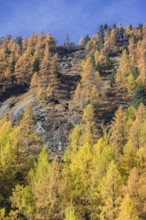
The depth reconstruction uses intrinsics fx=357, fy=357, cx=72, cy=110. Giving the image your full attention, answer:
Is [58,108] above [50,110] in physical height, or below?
above

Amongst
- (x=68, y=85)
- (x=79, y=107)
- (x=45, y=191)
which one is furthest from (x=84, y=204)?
(x=68, y=85)

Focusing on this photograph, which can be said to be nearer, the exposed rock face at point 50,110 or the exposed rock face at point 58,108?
the exposed rock face at point 50,110

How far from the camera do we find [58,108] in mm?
106875

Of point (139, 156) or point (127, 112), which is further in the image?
point (127, 112)

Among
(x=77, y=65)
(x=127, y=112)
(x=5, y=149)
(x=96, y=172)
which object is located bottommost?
(x=96, y=172)

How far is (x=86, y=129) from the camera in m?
82.7

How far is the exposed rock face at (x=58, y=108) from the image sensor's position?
312ft

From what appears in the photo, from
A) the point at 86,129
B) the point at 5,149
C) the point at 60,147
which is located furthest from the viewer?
the point at 60,147

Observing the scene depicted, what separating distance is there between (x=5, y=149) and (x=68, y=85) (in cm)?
7744

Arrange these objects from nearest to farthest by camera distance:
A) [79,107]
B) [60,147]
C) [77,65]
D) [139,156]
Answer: [139,156], [60,147], [79,107], [77,65]

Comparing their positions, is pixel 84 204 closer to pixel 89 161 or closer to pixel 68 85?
pixel 89 161

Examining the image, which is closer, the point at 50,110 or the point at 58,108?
the point at 50,110

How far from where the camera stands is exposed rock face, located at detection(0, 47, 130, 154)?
95188 mm

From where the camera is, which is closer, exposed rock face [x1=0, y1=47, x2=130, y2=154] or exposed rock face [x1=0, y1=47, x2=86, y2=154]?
exposed rock face [x1=0, y1=47, x2=86, y2=154]
